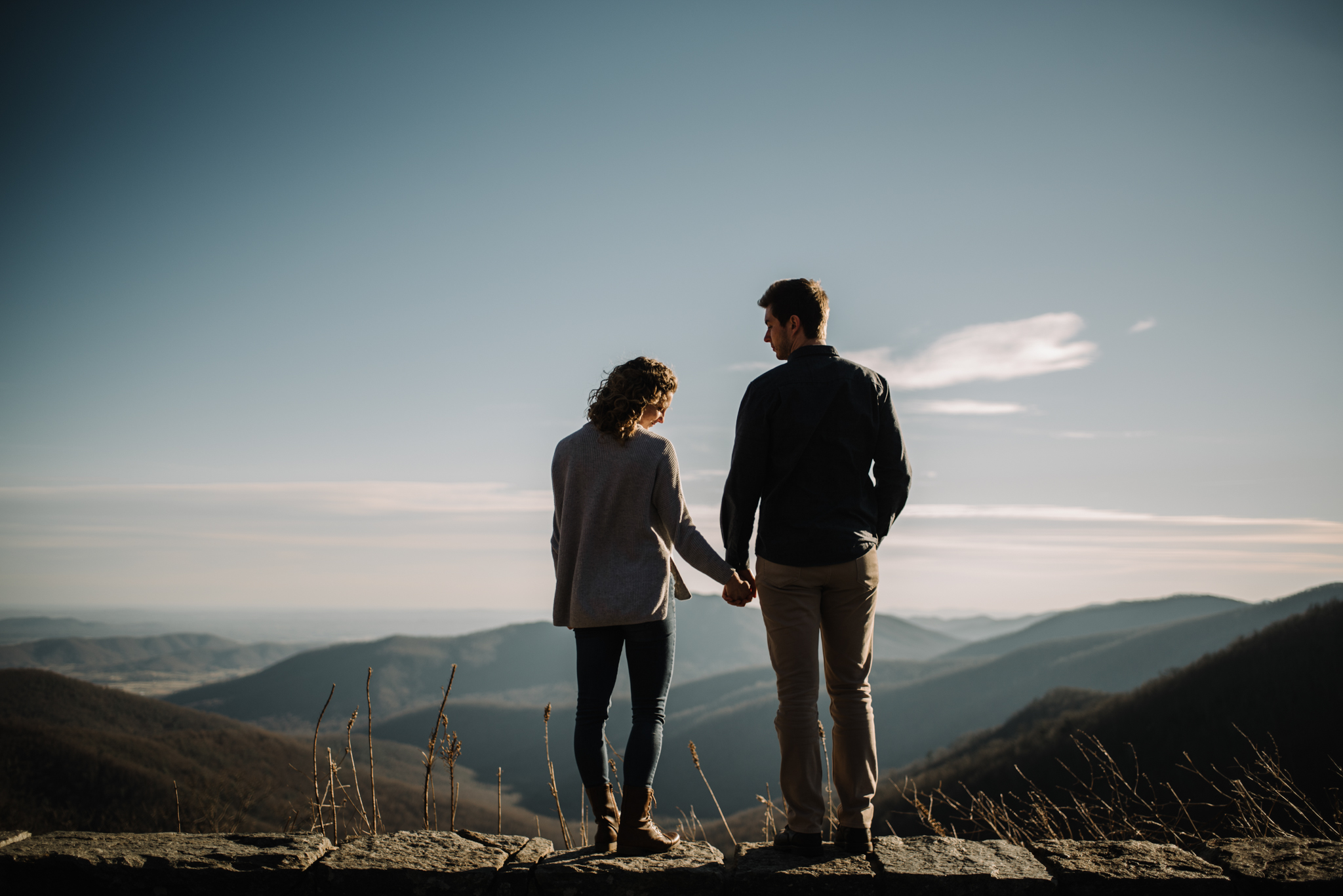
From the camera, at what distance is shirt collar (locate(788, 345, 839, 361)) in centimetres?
298

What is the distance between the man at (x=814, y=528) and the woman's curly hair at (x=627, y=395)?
1.22 ft

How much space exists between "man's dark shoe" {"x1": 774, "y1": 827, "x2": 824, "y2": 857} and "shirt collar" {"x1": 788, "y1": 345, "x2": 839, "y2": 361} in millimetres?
1848

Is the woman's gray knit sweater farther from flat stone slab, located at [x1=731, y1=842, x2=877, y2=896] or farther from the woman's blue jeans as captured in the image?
flat stone slab, located at [x1=731, y1=842, x2=877, y2=896]

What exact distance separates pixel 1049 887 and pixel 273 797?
296 ft

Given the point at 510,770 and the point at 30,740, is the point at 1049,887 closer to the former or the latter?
the point at 30,740

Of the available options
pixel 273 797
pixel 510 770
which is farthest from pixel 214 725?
pixel 510 770

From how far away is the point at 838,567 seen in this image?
2775 millimetres

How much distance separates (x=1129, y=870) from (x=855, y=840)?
35.9 inches

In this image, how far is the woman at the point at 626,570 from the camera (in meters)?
2.78

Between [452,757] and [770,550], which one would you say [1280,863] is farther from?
[452,757]

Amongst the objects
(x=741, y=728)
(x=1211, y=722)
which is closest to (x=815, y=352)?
(x=1211, y=722)

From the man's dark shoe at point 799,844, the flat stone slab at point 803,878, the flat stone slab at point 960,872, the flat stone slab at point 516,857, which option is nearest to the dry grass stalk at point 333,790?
the flat stone slab at point 516,857

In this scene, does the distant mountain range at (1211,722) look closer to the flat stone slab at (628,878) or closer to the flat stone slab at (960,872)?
the flat stone slab at (960,872)

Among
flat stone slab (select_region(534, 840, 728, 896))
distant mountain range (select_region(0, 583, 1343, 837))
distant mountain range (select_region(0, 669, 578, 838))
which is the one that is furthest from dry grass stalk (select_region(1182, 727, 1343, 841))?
distant mountain range (select_region(0, 669, 578, 838))
